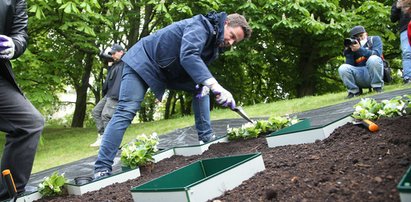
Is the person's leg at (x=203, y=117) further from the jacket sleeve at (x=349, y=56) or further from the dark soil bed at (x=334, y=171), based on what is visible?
the jacket sleeve at (x=349, y=56)

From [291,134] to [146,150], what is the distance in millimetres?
971

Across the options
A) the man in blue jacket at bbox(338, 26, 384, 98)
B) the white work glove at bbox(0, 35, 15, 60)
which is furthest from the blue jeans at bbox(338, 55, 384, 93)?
the white work glove at bbox(0, 35, 15, 60)

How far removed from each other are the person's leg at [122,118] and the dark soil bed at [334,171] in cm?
26

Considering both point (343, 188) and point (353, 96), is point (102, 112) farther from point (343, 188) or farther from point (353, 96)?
point (343, 188)

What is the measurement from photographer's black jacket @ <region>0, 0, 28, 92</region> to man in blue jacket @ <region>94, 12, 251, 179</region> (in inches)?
27.8

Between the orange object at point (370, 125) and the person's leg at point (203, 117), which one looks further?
the person's leg at point (203, 117)

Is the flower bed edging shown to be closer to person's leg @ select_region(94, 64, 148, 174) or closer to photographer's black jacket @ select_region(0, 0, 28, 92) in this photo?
person's leg @ select_region(94, 64, 148, 174)

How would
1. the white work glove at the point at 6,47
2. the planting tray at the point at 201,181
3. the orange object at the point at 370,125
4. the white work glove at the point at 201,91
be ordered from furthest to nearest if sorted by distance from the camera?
the white work glove at the point at 201,91, the orange object at the point at 370,125, the white work glove at the point at 6,47, the planting tray at the point at 201,181

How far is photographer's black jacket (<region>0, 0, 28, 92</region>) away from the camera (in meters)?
2.34

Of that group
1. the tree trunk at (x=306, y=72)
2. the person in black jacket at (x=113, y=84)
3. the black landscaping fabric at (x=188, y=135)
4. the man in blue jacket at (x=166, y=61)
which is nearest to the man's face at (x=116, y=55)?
the person in black jacket at (x=113, y=84)

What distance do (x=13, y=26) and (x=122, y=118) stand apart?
0.87 meters

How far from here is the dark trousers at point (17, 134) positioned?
2.28 meters

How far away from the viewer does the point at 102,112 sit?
5496mm

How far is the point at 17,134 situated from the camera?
2.29 meters
